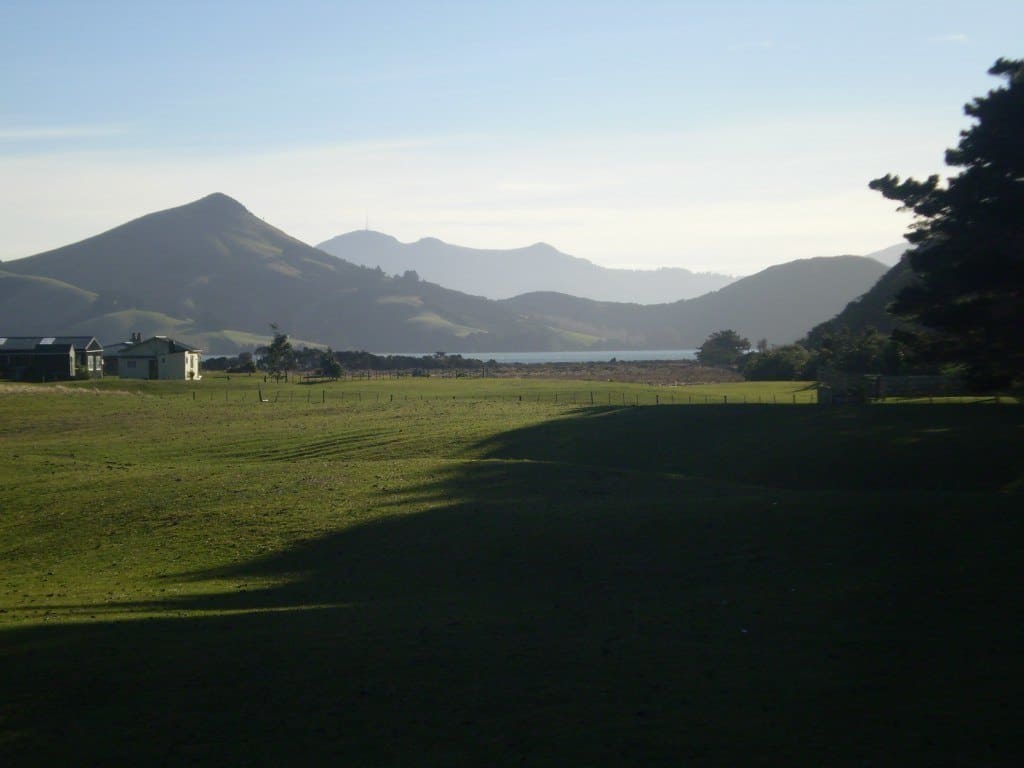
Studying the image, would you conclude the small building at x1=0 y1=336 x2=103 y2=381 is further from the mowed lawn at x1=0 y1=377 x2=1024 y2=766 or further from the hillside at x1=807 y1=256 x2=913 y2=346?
the hillside at x1=807 y1=256 x2=913 y2=346

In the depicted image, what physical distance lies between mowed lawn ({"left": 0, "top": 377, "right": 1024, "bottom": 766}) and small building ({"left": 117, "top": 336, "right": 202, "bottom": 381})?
69230 mm

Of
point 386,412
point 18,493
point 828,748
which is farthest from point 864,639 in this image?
point 386,412

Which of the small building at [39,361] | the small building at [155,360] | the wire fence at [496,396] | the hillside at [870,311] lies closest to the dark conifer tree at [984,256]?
the wire fence at [496,396]

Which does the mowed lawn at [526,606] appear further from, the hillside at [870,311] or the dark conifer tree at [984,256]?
the hillside at [870,311]

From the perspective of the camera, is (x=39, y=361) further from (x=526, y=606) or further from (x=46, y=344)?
(x=526, y=606)

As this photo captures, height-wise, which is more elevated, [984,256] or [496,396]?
[984,256]

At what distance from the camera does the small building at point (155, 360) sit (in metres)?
109

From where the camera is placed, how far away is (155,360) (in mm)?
108688

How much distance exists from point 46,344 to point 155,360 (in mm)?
11795

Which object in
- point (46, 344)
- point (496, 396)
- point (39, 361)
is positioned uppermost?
point (46, 344)

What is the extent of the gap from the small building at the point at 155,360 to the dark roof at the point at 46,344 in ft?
14.6

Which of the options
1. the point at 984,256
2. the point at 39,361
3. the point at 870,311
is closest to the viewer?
the point at 984,256

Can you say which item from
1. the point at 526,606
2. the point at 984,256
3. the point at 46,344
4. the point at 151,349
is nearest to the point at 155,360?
the point at 151,349

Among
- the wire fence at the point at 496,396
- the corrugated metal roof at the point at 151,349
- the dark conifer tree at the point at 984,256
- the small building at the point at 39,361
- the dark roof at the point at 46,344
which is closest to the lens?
the dark conifer tree at the point at 984,256
